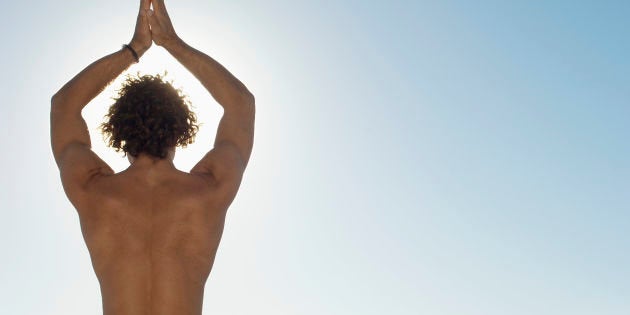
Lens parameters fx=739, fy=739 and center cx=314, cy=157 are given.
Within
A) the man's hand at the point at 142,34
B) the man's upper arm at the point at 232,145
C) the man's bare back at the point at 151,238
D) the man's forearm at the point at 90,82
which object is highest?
the man's hand at the point at 142,34

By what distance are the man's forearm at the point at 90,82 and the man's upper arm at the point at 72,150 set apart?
0.05m

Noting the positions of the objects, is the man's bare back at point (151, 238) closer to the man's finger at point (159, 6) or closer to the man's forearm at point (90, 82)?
the man's forearm at point (90, 82)

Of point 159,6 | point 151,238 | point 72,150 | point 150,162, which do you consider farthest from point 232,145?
point 159,6

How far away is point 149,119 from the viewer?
4.68 m

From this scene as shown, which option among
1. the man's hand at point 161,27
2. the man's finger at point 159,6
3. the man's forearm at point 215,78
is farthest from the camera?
the man's finger at point 159,6

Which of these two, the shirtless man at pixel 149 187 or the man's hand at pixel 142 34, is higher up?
the man's hand at pixel 142 34

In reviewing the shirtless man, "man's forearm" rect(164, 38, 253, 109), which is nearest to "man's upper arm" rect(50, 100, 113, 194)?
the shirtless man

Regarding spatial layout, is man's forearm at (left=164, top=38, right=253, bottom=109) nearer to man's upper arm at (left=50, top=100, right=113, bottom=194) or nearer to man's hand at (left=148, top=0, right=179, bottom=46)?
man's hand at (left=148, top=0, right=179, bottom=46)

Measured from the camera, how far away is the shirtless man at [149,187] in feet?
13.6

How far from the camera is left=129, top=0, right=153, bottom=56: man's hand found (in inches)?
215

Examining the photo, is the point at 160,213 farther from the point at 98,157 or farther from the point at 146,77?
the point at 146,77

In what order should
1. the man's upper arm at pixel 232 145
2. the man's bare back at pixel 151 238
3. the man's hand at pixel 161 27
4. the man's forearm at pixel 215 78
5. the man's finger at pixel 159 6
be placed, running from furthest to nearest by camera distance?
the man's finger at pixel 159 6
the man's hand at pixel 161 27
the man's forearm at pixel 215 78
the man's upper arm at pixel 232 145
the man's bare back at pixel 151 238

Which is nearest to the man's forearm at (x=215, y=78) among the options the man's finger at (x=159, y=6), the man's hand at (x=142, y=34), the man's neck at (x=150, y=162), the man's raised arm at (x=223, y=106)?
the man's raised arm at (x=223, y=106)

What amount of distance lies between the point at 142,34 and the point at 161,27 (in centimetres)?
15
